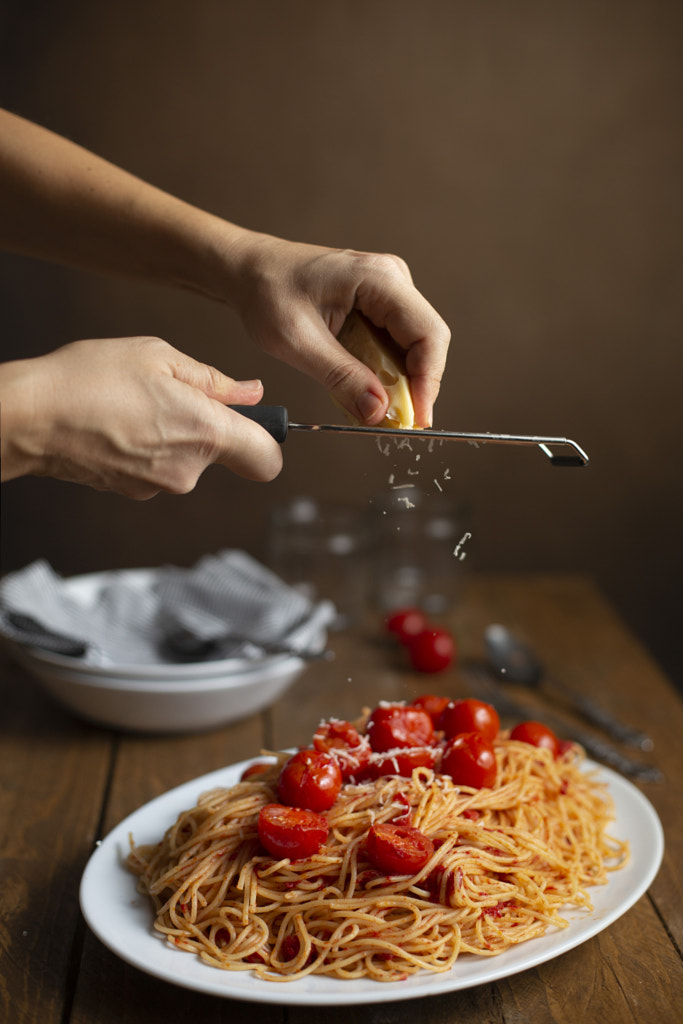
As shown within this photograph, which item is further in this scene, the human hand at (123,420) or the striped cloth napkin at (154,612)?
the striped cloth napkin at (154,612)

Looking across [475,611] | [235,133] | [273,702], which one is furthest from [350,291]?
[235,133]

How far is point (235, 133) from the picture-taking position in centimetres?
283

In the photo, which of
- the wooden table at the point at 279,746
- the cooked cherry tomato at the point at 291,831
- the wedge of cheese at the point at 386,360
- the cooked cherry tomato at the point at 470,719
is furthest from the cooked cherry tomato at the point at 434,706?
the wedge of cheese at the point at 386,360

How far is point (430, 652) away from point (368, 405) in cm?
83

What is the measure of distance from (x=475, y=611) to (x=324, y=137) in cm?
159

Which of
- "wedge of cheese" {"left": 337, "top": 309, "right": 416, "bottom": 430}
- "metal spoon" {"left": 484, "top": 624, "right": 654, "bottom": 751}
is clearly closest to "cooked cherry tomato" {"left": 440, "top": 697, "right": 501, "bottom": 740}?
"wedge of cheese" {"left": 337, "top": 309, "right": 416, "bottom": 430}

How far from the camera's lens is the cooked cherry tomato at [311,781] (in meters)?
1.00

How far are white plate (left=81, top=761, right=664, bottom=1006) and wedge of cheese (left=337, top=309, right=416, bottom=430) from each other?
0.54 metres

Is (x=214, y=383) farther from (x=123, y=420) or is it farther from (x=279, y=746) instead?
(x=279, y=746)

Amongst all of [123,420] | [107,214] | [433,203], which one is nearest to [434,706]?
[123,420]

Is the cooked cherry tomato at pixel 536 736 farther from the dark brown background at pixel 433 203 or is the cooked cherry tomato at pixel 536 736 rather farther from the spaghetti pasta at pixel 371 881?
the dark brown background at pixel 433 203

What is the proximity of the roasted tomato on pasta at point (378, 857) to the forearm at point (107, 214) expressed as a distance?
0.64m

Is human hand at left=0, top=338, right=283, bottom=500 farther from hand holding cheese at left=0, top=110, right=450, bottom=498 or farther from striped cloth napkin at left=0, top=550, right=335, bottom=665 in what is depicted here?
striped cloth napkin at left=0, top=550, right=335, bottom=665

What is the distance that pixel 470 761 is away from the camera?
106 centimetres
